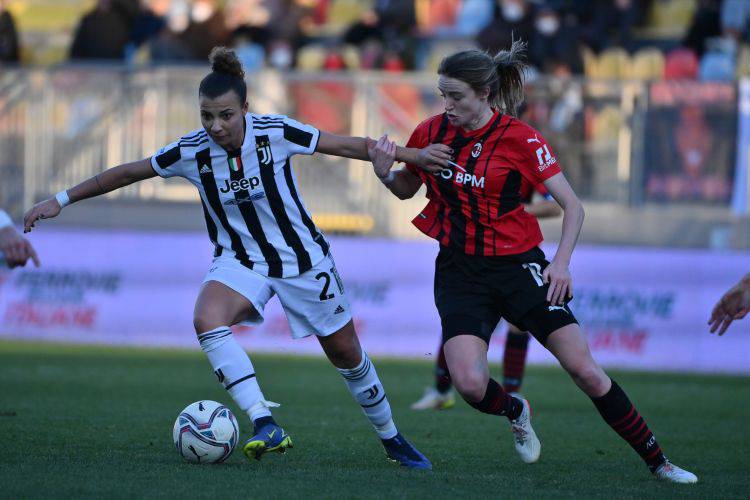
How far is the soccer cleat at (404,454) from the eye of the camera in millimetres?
6561

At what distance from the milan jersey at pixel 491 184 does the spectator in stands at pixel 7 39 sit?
12.3 m

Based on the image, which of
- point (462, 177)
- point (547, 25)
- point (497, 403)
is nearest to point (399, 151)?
point (462, 177)

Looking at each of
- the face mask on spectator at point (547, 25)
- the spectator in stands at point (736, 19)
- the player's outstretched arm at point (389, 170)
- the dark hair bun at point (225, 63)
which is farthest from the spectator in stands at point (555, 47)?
the dark hair bun at point (225, 63)

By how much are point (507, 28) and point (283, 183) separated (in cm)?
1056

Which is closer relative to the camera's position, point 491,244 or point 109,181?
point 491,244

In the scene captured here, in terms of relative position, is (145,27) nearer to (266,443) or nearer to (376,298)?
(376,298)

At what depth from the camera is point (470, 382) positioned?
6.13 metres

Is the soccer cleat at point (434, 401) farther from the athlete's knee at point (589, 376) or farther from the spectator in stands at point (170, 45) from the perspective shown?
the spectator in stands at point (170, 45)

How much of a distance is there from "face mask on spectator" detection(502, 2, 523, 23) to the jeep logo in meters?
11.0

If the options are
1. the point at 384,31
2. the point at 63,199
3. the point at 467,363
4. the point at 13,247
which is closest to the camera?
the point at 13,247

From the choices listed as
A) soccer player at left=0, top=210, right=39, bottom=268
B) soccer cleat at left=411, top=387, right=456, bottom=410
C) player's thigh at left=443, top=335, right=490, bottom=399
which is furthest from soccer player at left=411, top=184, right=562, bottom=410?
soccer player at left=0, top=210, right=39, bottom=268

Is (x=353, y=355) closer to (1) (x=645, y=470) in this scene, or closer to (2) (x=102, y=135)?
(1) (x=645, y=470)

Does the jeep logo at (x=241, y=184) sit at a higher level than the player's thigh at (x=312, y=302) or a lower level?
higher

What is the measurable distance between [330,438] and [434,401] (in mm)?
2148
